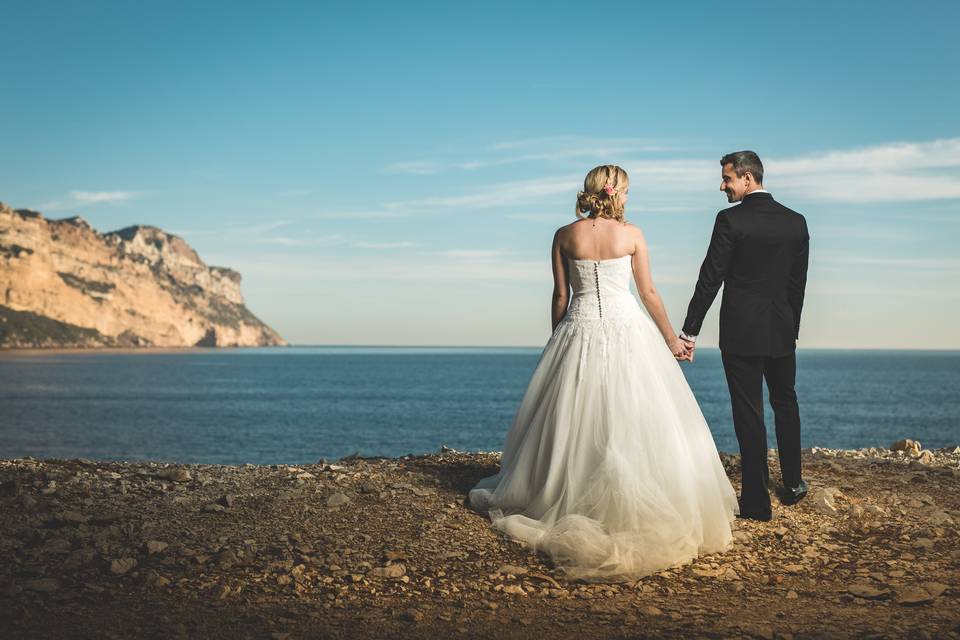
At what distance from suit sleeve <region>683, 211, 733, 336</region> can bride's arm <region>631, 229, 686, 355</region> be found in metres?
0.28

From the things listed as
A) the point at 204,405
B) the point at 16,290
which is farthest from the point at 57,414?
the point at 16,290

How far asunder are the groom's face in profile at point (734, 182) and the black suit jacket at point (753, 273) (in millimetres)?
77

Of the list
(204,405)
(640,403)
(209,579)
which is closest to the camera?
(209,579)

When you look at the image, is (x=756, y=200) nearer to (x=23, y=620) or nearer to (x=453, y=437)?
(x=23, y=620)

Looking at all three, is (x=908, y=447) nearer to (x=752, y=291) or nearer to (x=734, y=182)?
(x=752, y=291)

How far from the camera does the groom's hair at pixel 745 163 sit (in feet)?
24.0

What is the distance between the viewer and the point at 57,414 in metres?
66.8

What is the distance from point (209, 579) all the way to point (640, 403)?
336 cm

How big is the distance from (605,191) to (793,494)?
3334mm

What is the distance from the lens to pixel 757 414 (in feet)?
24.5

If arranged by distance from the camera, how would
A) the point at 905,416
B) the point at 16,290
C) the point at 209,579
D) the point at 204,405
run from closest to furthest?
the point at 209,579 < the point at 905,416 < the point at 204,405 < the point at 16,290

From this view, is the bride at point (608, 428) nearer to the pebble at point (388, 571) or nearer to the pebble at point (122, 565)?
the pebble at point (388, 571)

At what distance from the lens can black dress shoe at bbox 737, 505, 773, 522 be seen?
298 inches

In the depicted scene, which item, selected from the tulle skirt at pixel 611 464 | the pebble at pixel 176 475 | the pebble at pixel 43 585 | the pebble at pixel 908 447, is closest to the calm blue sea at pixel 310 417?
the pebble at pixel 908 447
